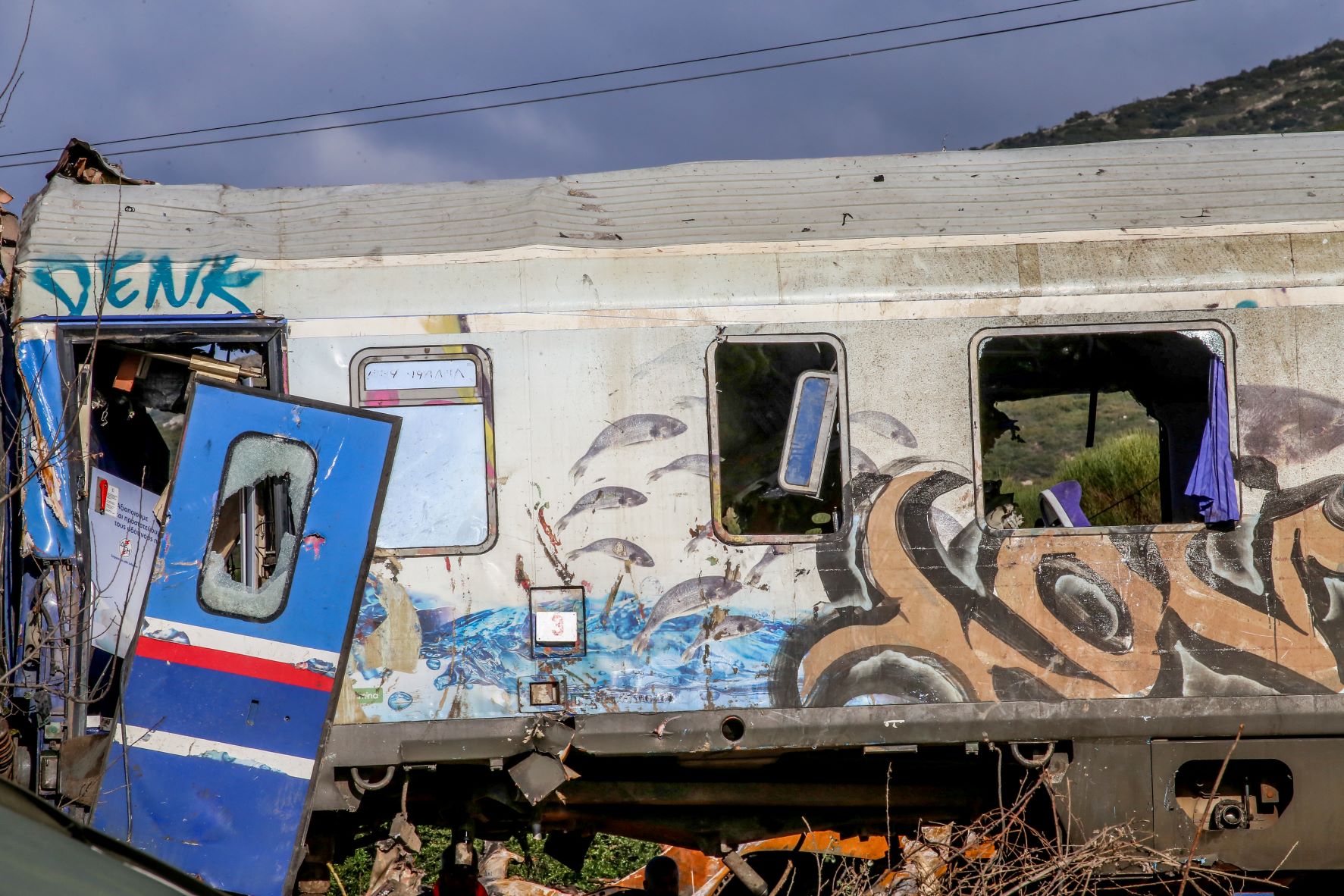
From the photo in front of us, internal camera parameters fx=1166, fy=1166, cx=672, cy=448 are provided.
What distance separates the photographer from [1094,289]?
545 cm

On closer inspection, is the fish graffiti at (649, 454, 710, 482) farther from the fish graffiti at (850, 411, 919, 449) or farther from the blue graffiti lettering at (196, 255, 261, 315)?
the blue graffiti lettering at (196, 255, 261, 315)

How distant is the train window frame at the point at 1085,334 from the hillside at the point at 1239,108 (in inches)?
1501

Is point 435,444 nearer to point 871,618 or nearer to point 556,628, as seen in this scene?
point 556,628

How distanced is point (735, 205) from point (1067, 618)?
97.6 inches

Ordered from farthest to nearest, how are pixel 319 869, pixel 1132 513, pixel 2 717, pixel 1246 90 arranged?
pixel 1246 90, pixel 1132 513, pixel 319 869, pixel 2 717

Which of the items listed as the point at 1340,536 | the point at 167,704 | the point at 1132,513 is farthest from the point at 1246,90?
the point at 167,704

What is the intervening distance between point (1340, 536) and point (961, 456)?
1.77 m

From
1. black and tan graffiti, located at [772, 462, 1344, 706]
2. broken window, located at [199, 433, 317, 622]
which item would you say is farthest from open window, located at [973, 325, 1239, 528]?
broken window, located at [199, 433, 317, 622]

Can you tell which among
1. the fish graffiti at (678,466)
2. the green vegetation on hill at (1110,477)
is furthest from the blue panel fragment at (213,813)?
the green vegetation on hill at (1110,477)

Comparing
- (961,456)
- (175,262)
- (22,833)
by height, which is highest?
(175,262)

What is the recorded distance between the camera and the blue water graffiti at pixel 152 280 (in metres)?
5.33

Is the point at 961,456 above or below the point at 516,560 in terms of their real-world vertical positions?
above

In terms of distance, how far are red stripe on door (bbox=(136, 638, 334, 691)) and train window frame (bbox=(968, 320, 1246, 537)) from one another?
310cm

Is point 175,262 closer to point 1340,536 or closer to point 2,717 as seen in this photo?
point 2,717
